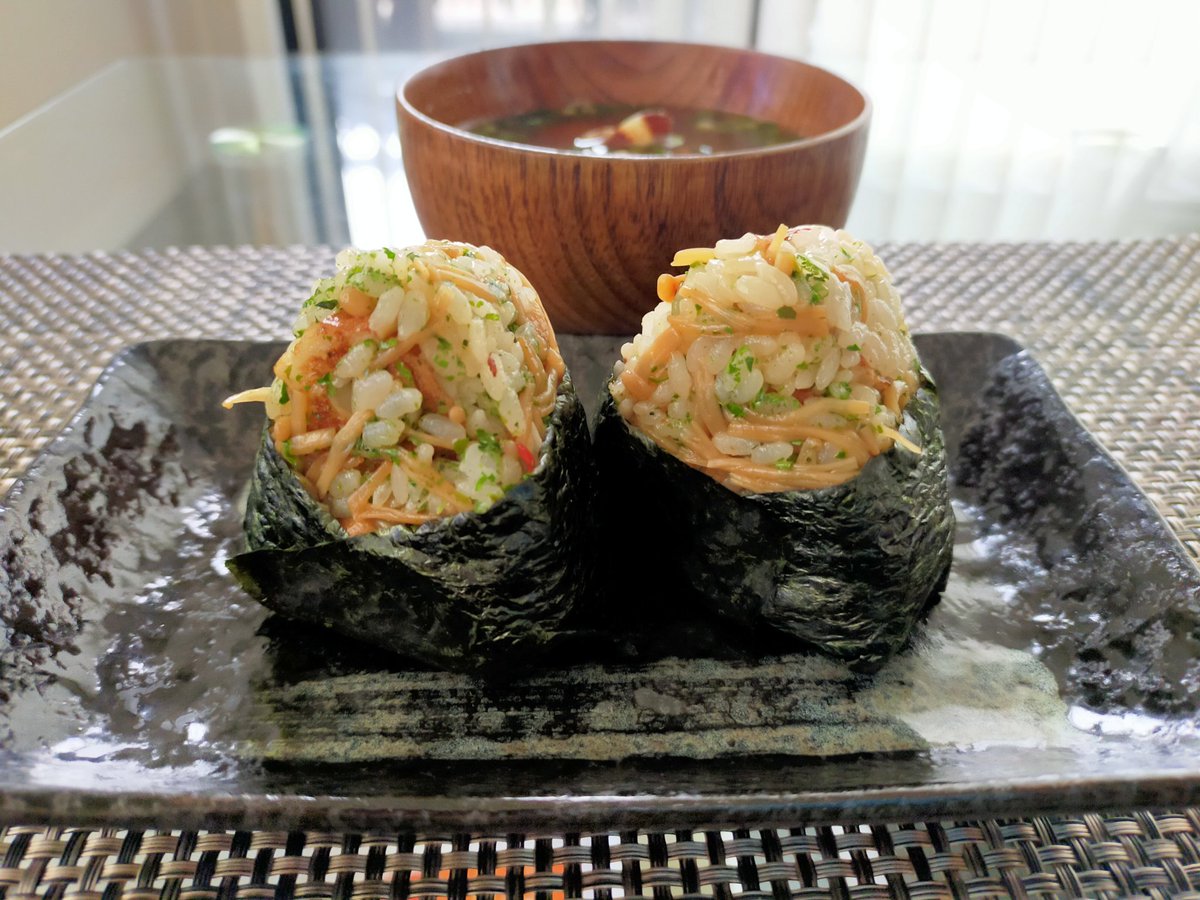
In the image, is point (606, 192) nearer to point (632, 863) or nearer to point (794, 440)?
point (794, 440)

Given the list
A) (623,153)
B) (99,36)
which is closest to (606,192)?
(623,153)

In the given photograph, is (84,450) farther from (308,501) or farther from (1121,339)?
(1121,339)

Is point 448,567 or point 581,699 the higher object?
point 448,567

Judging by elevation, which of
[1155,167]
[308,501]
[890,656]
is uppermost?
[308,501]

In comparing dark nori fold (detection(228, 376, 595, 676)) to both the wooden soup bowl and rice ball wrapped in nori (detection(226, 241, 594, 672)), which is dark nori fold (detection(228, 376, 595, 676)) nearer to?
rice ball wrapped in nori (detection(226, 241, 594, 672))

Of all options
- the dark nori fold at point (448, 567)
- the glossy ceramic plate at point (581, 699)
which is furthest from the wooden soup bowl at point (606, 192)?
the glossy ceramic plate at point (581, 699)

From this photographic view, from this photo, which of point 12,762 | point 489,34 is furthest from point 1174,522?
point 489,34
